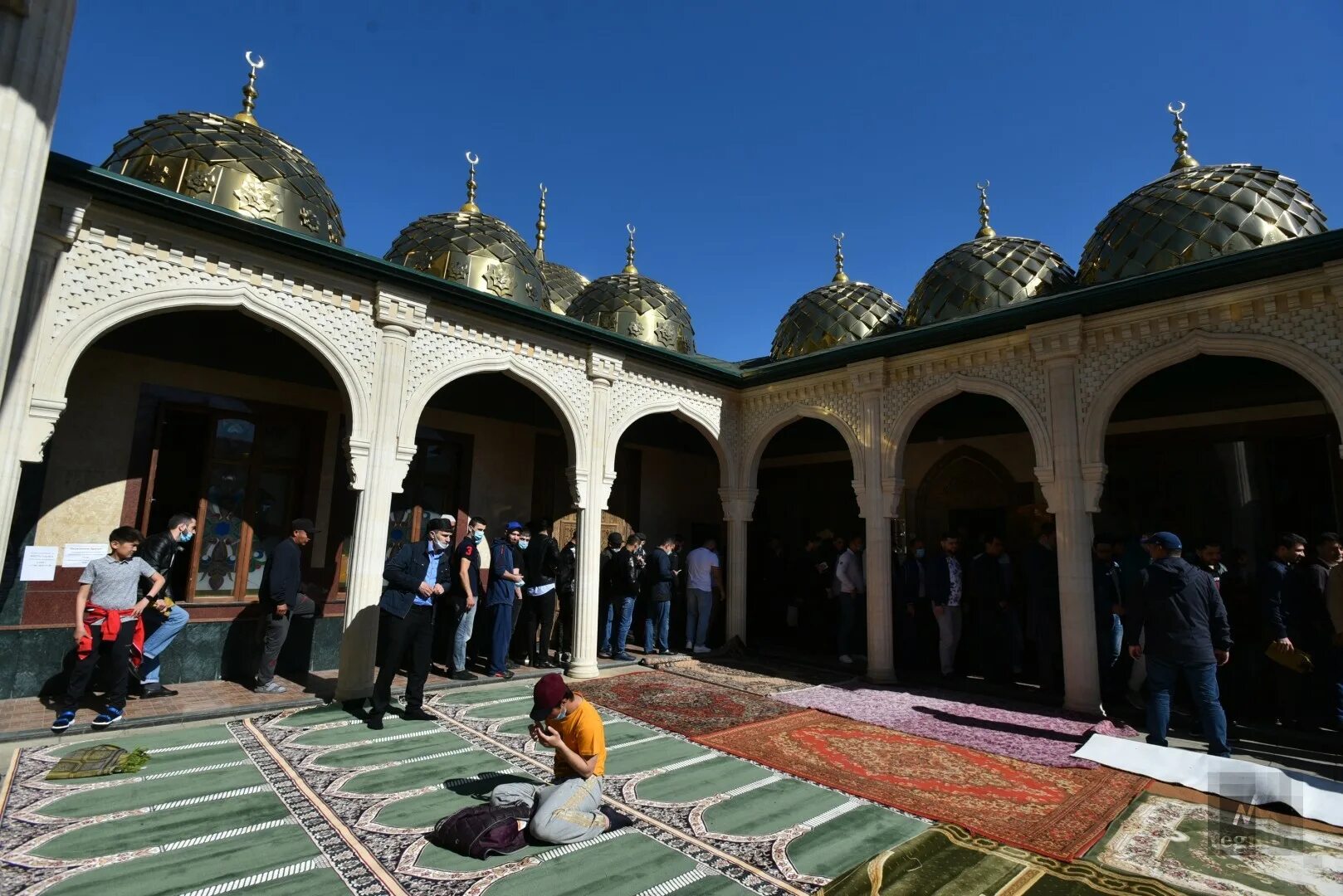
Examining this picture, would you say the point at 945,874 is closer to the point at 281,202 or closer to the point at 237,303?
the point at 237,303

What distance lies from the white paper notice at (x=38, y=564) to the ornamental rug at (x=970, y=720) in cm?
650

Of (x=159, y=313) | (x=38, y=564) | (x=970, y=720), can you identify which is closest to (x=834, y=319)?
(x=970, y=720)

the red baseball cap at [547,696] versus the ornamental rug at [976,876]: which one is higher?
the red baseball cap at [547,696]

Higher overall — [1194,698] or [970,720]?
[1194,698]

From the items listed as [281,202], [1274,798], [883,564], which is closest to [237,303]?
[281,202]

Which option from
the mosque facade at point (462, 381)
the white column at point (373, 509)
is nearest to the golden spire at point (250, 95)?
the mosque facade at point (462, 381)

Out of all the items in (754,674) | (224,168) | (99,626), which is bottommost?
(754,674)

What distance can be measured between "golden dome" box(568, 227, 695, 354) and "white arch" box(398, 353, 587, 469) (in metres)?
3.41

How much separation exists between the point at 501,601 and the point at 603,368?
2803 millimetres

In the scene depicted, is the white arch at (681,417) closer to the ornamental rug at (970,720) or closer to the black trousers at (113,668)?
the ornamental rug at (970,720)

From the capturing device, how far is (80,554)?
224 inches

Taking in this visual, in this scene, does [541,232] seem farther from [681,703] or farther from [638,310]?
[681,703]

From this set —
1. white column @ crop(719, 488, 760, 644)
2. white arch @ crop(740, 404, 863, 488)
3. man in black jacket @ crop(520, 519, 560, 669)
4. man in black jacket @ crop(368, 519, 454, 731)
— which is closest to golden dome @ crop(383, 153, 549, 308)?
man in black jacket @ crop(520, 519, 560, 669)

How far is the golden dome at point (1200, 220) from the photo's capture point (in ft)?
21.6
